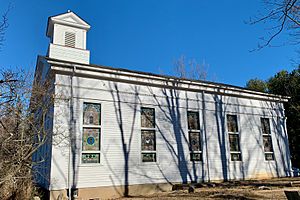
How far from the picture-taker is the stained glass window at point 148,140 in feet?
37.8

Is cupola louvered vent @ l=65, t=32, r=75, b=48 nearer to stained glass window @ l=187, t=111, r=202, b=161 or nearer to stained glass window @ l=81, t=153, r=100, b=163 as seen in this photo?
stained glass window @ l=81, t=153, r=100, b=163

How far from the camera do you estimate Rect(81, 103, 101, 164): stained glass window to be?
1012cm

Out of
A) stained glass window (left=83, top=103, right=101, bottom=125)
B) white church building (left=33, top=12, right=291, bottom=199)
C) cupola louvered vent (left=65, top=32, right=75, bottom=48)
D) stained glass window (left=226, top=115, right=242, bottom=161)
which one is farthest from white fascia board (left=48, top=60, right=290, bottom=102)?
cupola louvered vent (left=65, top=32, right=75, bottom=48)

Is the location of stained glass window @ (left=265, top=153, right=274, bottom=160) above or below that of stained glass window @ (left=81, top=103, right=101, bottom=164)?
below

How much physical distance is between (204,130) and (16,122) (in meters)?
8.82

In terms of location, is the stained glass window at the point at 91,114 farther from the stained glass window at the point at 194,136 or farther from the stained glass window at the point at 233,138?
the stained glass window at the point at 233,138

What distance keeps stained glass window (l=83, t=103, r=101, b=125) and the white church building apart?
1.7 inches

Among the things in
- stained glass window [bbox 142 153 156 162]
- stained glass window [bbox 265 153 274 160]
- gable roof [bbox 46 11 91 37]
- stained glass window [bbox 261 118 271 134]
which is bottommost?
stained glass window [bbox 265 153 274 160]

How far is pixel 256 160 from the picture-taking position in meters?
14.6

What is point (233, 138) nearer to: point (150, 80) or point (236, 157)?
point (236, 157)

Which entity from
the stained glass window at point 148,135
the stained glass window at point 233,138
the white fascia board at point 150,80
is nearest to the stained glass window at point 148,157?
the stained glass window at point 148,135

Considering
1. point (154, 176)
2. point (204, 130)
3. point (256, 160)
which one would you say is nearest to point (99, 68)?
point (154, 176)

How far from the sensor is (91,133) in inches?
411

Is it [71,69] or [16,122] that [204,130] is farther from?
[16,122]
